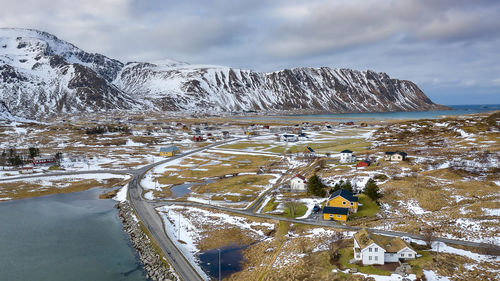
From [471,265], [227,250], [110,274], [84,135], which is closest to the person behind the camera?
[471,265]

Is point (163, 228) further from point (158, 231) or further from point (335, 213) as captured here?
point (335, 213)

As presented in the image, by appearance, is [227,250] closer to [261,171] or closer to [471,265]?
[471,265]

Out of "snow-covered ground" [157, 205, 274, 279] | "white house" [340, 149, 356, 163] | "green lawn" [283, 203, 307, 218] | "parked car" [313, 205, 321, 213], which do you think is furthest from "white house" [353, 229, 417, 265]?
"white house" [340, 149, 356, 163]

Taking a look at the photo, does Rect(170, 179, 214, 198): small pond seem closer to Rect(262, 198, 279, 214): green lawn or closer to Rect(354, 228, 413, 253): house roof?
Rect(262, 198, 279, 214): green lawn

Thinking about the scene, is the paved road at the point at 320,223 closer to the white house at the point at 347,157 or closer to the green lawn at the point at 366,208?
the green lawn at the point at 366,208

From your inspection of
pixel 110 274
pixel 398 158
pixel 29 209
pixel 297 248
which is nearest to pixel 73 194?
pixel 29 209

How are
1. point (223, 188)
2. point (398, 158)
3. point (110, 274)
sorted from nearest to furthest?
point (110, 274) → point (223, 188) → point (398, 158)

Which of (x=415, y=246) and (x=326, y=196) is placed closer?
(x=415, y=246)
